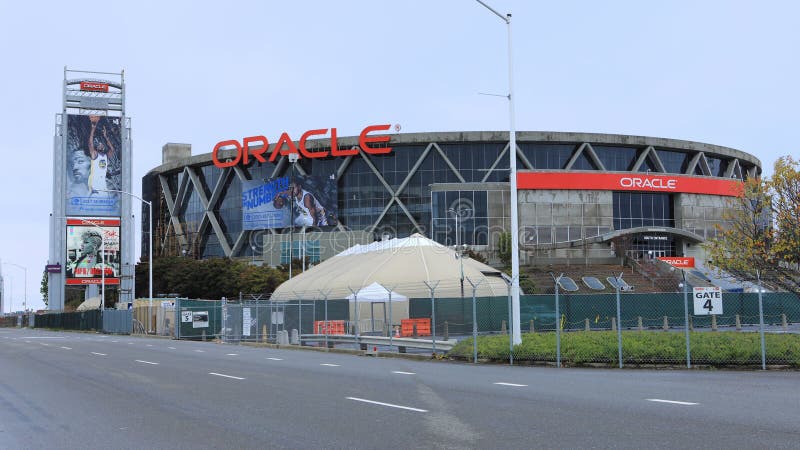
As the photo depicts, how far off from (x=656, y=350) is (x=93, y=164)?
9689cm

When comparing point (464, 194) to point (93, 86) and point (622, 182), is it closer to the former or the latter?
point (622, 182)

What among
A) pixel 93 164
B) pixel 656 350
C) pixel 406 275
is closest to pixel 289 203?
pixel 93 164

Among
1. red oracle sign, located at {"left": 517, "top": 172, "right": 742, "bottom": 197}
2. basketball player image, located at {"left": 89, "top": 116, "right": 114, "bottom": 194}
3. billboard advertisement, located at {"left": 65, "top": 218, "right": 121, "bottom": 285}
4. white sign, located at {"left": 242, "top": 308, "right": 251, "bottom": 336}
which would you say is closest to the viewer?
white sign, located at {"left": 242, "top": 308, "right": 251, "bottom": 336}

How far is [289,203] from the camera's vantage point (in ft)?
362

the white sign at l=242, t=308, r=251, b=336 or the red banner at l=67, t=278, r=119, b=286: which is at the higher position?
the red banner at l=67, t=278, r=119, b=286

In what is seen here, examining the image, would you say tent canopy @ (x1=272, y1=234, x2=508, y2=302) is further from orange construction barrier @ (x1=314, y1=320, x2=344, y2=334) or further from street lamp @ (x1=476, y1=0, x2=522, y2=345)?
street lamp @ (x1=476, y1=0, x2=522, y2=345)

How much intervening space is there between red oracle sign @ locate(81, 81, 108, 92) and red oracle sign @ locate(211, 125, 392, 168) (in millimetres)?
16207

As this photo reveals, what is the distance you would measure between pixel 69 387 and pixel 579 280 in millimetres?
66978

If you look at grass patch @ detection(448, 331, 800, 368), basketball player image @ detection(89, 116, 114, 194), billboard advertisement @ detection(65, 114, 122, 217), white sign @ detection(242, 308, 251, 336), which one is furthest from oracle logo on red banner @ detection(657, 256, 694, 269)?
grass patch @ detection(448, 331, 800, 368)

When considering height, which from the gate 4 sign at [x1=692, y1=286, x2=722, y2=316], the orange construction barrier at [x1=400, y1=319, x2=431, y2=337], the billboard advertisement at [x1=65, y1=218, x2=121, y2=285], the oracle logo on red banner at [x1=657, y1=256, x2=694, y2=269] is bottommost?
the orange construction barrier at [x1=400, y1=319, x2=431, y2=337]

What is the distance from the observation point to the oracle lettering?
97.3 metres

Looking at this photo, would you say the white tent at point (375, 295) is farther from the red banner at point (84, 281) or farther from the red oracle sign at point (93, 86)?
the red oracle sign at point (93, 86)

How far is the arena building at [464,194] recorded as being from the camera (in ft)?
310

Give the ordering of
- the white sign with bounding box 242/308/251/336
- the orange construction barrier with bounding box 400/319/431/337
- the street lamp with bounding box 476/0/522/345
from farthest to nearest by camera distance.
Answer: the white sign with bounding box 242/308/251/336 → the orange construction barrier with bounding box 400/319/431/337 → the street lamp with bounding box 476/0/522/345
